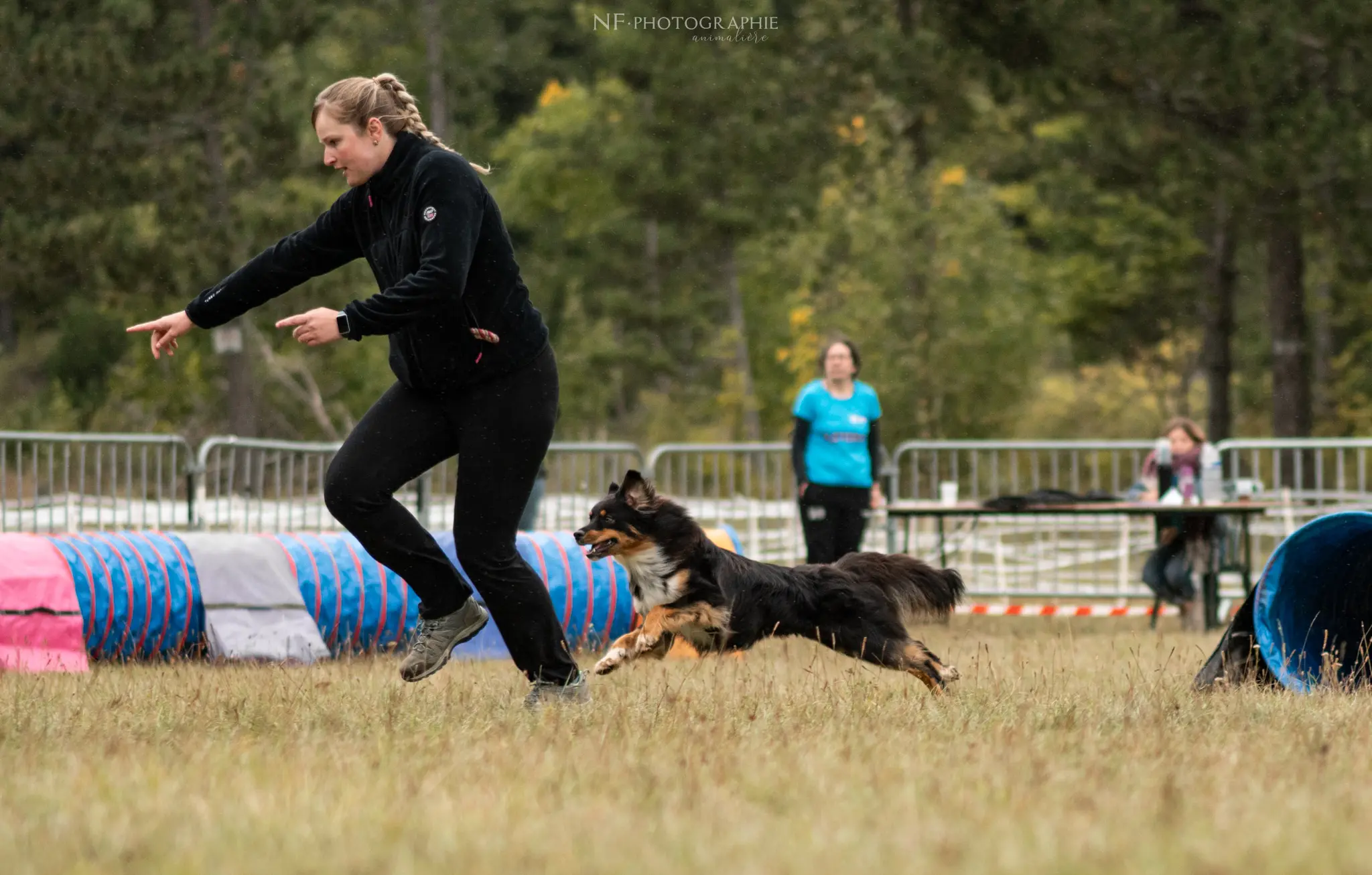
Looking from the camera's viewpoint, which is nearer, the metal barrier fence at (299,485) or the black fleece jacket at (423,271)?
the black fleece jacket at (423,271)

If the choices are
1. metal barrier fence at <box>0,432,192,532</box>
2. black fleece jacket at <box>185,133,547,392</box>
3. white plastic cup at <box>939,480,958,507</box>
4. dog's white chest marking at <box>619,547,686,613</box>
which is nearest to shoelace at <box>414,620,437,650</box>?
black fleece jacket at <box>185,133,547,392</box>

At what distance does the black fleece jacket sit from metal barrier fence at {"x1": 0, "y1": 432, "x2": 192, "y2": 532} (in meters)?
7.42

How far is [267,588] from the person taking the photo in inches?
330

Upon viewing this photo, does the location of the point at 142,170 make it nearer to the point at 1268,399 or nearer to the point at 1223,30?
the point at 1223,30

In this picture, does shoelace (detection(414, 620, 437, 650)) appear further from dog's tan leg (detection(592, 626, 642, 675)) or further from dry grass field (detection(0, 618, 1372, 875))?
dog's tan leg (detection(592, 626, 642, 675))

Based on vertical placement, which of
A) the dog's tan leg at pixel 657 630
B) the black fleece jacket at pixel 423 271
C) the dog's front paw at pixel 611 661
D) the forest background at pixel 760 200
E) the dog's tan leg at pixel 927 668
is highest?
the forest background at pixel 760 200

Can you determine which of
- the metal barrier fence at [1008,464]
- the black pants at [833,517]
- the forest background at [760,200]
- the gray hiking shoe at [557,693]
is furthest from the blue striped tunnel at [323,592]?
the forest background at [760,200]

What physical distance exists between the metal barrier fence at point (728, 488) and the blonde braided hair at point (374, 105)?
296 inches

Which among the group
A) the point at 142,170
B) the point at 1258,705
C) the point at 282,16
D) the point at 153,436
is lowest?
the point at 1258,705

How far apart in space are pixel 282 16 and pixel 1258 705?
740 inches

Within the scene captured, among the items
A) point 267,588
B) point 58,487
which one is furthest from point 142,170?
point 267,588

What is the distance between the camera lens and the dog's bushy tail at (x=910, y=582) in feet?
22.2

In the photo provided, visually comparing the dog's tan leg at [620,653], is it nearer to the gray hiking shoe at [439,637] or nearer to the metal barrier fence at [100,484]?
the gray hiking shoe at [439,637]

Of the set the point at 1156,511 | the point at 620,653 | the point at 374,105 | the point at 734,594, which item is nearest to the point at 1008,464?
the point at 1156,511
